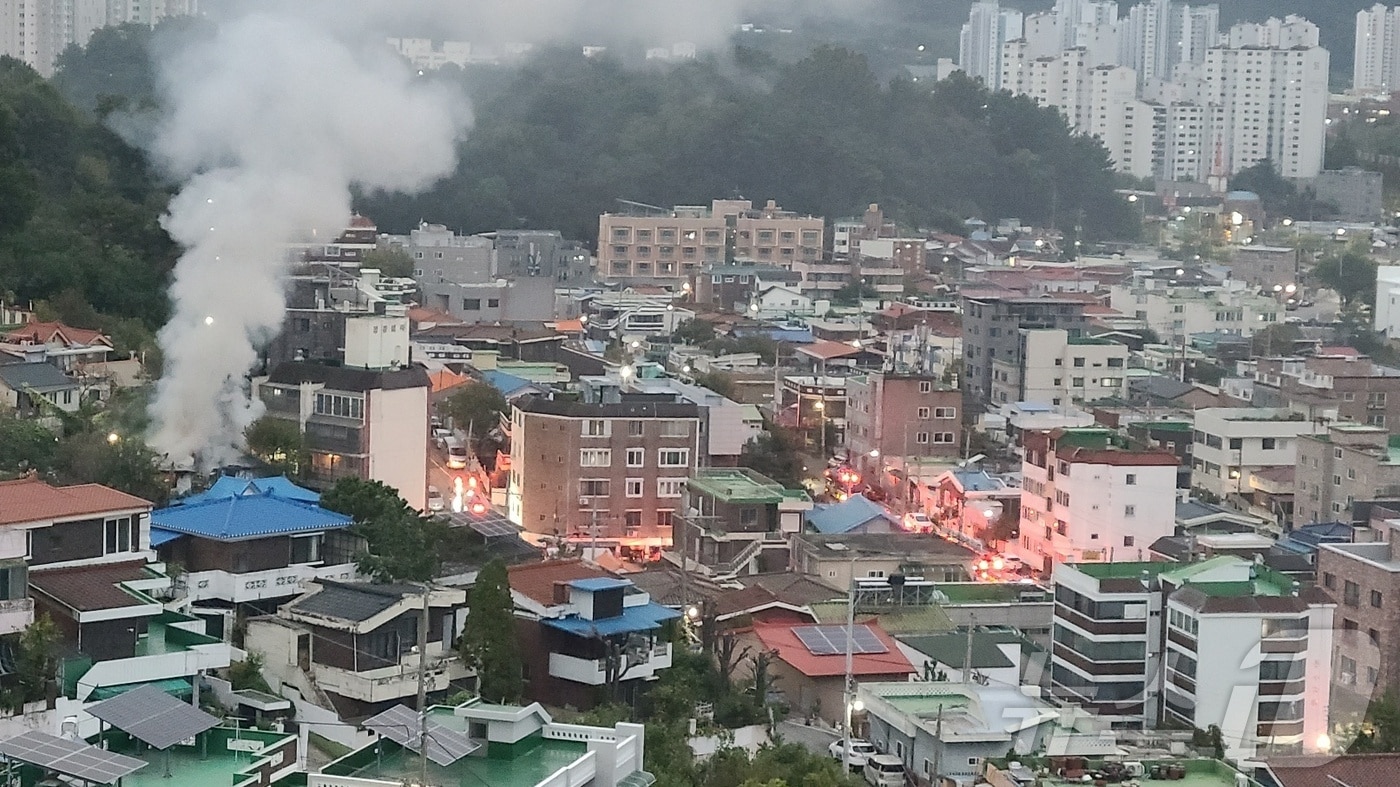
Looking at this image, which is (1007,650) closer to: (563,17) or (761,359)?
(761,359)

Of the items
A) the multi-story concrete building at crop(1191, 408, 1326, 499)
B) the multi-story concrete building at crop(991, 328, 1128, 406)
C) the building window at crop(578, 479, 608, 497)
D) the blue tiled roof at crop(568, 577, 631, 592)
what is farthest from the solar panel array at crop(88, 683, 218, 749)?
the multi-story concrete building at crop(991, 328, 1128, 406)

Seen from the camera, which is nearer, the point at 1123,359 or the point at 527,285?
the point at 1123,359

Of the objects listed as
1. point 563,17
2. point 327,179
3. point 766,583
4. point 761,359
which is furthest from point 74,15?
point 766,583

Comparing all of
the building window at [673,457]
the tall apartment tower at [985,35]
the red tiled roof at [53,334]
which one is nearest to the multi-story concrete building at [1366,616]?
the building window at [673,457]

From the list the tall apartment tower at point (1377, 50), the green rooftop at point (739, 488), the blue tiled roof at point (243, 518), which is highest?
the tall apartment tower at point (1377, 50)

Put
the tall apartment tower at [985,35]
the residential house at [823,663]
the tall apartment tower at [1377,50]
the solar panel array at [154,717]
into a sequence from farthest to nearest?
the tall apartment tower at [1377,50], the tall apartment tower at [985,35], the residential house at [823,663], the solar panel array at [154,717]

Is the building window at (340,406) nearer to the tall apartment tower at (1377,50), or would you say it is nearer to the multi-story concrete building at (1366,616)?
the multi-story concrete building at (1366,616)

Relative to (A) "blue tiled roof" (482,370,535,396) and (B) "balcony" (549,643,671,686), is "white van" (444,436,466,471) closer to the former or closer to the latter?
(A) "blue tiled roof" (482,370,535,396)
